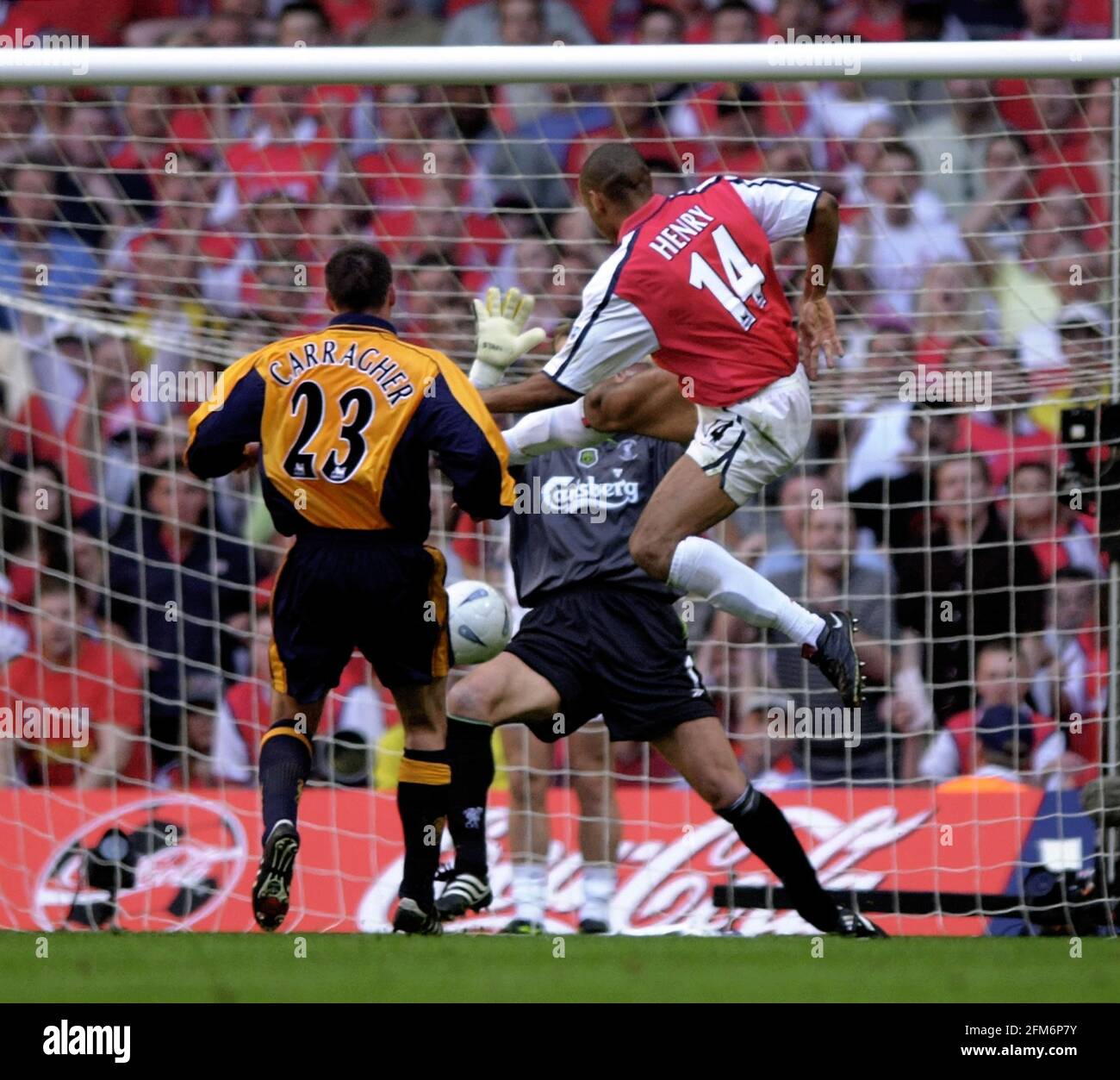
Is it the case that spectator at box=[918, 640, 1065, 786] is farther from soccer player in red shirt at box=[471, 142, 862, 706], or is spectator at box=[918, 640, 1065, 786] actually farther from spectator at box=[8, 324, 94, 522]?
spectator at box=[8, 324, 94, 522]

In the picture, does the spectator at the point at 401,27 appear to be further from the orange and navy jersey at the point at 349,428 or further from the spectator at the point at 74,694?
the orange and navy jersey at the point at 349,428

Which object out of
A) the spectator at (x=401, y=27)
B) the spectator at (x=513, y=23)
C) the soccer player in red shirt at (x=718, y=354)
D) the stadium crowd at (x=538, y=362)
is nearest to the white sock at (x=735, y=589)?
the soccer player in red shirt at (x=718, y=354)

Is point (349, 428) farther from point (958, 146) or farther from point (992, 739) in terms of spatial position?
point (958, 146)

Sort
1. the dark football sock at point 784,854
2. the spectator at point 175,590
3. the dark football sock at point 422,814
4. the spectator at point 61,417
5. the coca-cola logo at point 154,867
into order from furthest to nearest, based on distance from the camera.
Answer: the spectator at point 61,417 → the spectator at point 175,590 → the coca-cola logo at point 154,867 → the dark football sock at point 784,854 → the dark football sock at point 422,814

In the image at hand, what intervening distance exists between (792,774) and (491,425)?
10.3ft

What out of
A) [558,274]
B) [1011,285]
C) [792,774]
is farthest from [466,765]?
[1011,285]

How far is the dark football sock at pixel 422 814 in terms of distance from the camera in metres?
5.08

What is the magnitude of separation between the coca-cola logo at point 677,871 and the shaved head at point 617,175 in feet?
8.61

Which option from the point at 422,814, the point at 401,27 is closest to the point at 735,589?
the point at 422,814

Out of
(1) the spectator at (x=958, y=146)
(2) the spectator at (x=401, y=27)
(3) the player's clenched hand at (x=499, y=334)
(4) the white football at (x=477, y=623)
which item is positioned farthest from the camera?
(2) the spectator at (x=401, y=27)

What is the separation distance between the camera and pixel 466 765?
566 centimetres

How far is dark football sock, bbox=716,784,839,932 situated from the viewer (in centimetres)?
534

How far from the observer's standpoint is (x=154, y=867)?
6879 millimetres

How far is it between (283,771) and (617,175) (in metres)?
1.96
